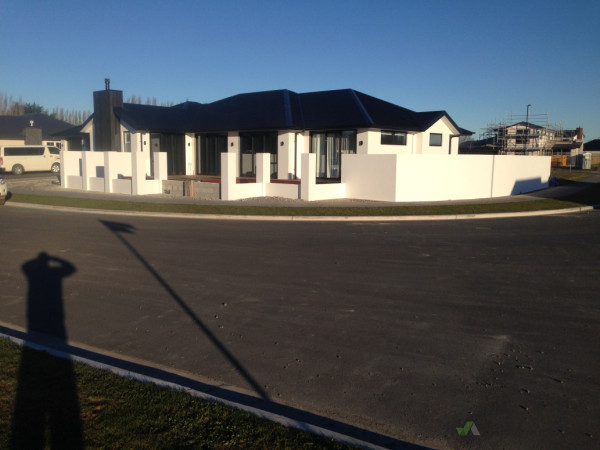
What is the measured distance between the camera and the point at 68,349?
5852mm

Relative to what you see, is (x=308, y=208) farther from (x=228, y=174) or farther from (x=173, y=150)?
(x=173, y=150)

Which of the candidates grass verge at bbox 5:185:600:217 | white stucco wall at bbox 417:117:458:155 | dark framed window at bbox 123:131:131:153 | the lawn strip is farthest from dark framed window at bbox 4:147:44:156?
white stucco wall at bbox 417:117:458:155

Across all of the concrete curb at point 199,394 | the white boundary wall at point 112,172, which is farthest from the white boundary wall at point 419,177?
the concrete curb at point 199,394

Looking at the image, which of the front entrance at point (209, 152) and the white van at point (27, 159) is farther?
the white van at point (27, 159)

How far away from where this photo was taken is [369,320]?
6824mm

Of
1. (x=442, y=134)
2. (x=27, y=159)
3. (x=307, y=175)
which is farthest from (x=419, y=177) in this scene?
(x=27, y=159)

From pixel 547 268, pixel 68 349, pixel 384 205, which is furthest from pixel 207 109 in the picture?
pixel 68 349

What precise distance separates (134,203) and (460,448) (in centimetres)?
1915

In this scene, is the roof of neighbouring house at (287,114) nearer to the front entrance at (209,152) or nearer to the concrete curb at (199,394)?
the front entrance at (209,152)

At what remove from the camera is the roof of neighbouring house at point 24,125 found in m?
58.2

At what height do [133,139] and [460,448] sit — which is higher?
[133,139]

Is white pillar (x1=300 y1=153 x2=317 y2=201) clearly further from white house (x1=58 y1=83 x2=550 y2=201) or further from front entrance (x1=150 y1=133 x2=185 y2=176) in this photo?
front entrance (x1=150 y1=133 x2=185 y2=176)

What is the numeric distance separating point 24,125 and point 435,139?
166 feet

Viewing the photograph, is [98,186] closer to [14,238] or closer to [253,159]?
[253,159]
